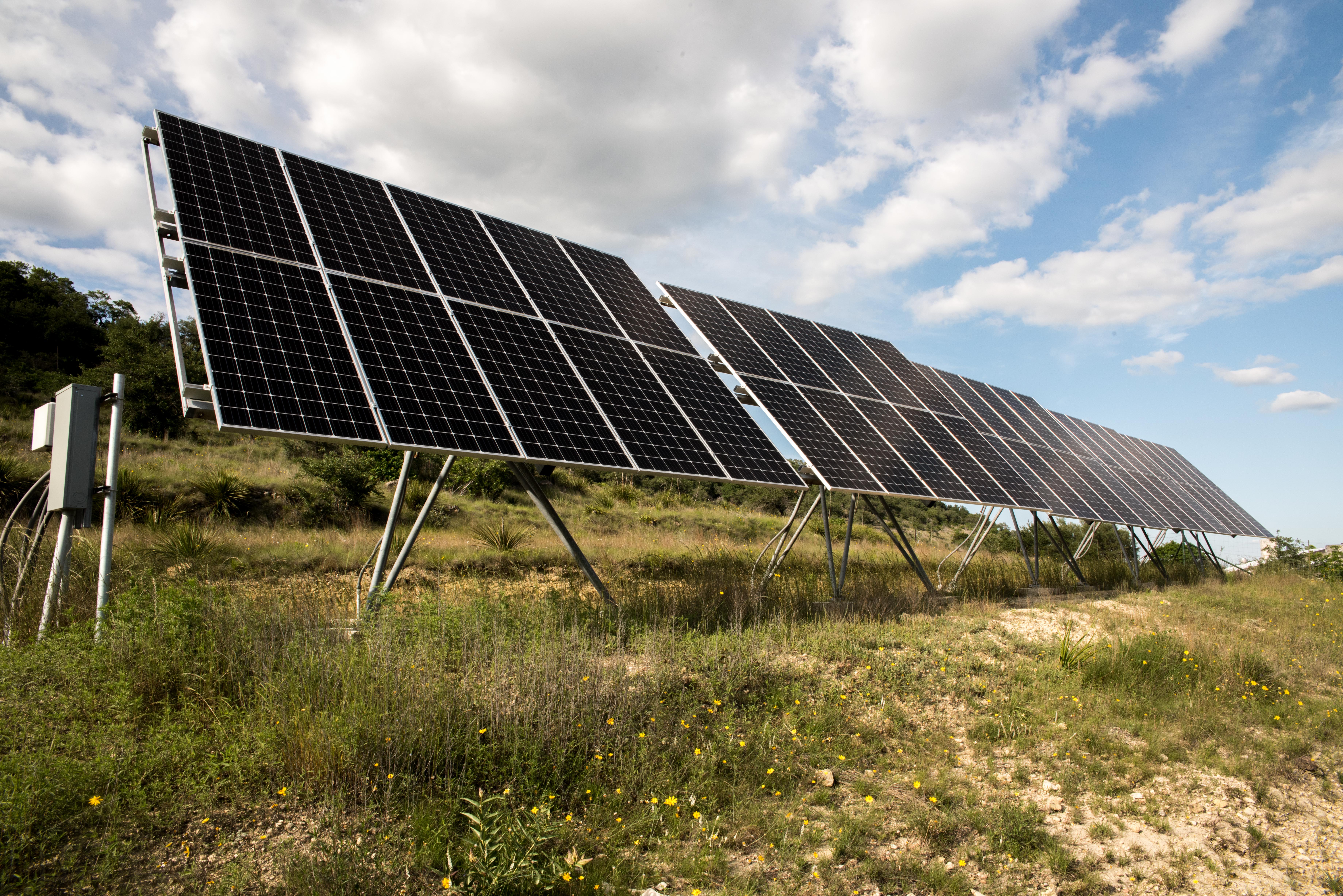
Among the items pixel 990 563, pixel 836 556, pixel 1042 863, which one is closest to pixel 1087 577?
pixel 990 563

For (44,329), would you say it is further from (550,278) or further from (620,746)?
(620,746)

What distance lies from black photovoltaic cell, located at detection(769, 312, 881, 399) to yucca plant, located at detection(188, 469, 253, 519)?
15.0 m

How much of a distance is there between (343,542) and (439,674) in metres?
9.46

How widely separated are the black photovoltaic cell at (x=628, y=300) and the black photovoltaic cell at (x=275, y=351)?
6230 mm

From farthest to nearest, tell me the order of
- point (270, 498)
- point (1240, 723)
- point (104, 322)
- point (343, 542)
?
1. point (104, 322)
2. point (270, 498)
3. point (343, 542)
4. point (1240, 723)

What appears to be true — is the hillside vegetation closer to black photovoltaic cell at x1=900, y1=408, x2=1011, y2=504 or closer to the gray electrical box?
the gray electrical box

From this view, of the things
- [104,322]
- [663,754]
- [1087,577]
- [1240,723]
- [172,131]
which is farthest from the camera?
[104,322]

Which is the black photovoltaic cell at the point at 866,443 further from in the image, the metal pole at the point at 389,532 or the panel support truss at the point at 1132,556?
the panel support truss at the point at 1132,556

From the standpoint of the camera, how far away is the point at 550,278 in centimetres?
1420

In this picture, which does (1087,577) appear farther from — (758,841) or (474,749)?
(474,749)

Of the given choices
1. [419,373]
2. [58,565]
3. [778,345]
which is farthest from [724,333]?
[58,565]

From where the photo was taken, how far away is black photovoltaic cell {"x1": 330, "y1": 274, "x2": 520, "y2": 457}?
815 cm

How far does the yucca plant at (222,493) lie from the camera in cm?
1625

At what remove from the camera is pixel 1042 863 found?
18.2 feet
